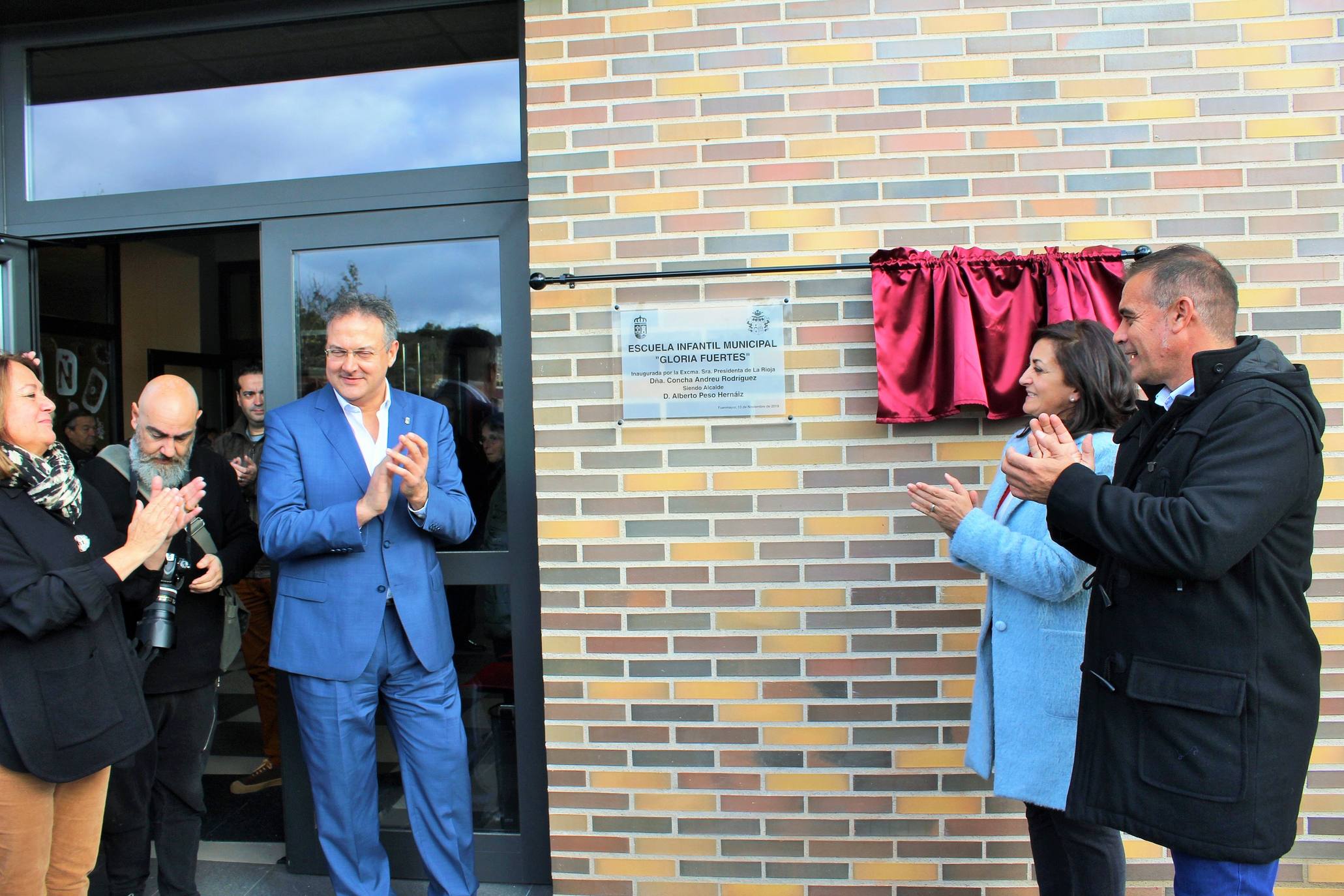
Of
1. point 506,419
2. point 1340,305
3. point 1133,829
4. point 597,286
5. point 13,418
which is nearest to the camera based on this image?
point 1133,829

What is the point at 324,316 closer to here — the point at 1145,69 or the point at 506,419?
the point at 506,419

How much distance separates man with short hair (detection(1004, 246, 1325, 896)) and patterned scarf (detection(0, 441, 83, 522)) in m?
2.58

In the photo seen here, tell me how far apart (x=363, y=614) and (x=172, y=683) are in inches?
31.2

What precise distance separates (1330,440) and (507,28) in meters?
3.29

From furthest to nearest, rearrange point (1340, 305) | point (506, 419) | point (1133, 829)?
1. point (506, 419)
2. point (1340, 305)
3. point (1133, 829)

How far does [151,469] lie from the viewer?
10.1ft

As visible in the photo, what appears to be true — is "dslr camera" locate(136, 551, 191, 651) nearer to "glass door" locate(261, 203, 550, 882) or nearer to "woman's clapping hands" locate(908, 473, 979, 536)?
"glass door" locate(261, 203, 550, 882)

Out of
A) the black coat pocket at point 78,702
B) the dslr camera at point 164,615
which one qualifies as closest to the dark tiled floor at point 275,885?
the dslr camera at point 164,615

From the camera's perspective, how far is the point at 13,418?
2.47 meters

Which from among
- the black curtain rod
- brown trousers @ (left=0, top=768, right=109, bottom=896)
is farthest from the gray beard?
the black curtain rod

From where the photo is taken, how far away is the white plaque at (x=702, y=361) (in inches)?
120

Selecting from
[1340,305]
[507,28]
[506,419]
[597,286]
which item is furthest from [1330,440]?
[507,28]

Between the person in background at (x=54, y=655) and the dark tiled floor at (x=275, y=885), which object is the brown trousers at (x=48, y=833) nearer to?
the person in background at (x=54, y=655)

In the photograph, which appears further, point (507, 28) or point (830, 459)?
point (507, 28)
